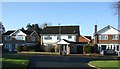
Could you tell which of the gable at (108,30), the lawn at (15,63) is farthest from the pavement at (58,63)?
the gable at (108,30)

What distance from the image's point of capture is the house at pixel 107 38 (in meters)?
81.8

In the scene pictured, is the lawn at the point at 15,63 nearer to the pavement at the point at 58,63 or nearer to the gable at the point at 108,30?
the pavement at the point at 58,63

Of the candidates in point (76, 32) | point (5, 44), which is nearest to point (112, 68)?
point (76, 32)

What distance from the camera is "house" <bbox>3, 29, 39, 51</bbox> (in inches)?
3770

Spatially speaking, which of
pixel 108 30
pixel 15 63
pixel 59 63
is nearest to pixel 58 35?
pixel 108 30

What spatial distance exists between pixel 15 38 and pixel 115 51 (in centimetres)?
3296

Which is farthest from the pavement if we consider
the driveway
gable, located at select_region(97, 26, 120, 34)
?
gable, located at select_region(97, 26, 120, 34)

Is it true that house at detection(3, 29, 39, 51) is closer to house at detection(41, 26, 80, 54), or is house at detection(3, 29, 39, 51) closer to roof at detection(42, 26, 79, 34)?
house at detection(41, 26, 80, 54)

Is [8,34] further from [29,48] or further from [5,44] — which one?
[29,48]

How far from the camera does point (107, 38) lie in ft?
270

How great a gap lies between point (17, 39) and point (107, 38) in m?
28.0

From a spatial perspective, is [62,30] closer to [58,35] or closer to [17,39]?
[58,35]

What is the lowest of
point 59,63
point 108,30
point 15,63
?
point 59,63

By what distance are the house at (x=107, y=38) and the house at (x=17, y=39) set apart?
Result: 893 inches
